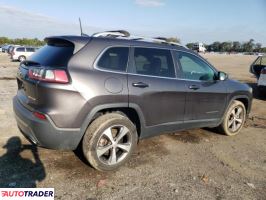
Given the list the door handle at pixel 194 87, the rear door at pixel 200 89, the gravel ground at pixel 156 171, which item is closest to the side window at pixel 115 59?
the rear door at pixel 200 89

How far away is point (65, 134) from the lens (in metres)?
3.50

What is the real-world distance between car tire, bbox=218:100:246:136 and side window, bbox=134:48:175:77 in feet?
5.98

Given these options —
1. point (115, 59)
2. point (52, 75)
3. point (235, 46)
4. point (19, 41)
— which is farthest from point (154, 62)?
point (235, 46)

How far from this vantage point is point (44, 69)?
3.43m

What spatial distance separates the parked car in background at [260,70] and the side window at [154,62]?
608 centimetres

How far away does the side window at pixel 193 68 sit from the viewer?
466 cm

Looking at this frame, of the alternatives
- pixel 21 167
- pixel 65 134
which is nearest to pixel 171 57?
pixel 65 134

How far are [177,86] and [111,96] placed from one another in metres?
1.24

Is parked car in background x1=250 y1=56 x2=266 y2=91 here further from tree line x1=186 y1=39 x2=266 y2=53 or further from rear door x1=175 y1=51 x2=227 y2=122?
tree line x1=186 y1=39 x2=266 y2=53

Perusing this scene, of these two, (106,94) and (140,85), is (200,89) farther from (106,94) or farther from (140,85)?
A: (106,94)

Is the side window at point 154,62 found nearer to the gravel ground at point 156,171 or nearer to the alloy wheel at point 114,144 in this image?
the alloy wheel at point 114,144

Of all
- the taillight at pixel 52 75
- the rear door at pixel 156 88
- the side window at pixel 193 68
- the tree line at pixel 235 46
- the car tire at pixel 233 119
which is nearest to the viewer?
the taillight at pixel 52 75

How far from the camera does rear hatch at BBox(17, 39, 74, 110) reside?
11.2ft

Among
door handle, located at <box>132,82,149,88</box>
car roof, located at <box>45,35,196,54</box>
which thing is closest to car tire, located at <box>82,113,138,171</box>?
door handle, located at <box>132,82,149,88</box>
